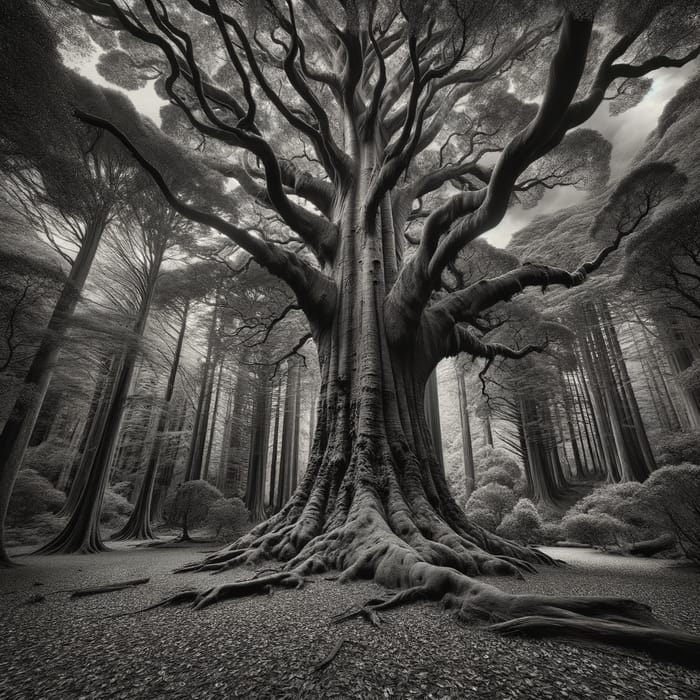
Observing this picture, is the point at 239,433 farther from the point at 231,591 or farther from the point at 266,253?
the point at 231,591

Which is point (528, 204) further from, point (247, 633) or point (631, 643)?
point (247, 633)

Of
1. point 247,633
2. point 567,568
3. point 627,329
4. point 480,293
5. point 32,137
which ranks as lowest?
point 567,568

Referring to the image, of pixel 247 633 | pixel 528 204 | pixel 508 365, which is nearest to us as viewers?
pixel 247 633

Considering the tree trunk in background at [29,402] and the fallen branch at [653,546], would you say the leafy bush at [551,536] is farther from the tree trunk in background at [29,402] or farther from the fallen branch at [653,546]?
the tree trunk in background at [29,402]

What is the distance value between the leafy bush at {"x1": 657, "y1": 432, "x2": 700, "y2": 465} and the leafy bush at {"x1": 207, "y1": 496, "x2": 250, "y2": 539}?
897 centimetres

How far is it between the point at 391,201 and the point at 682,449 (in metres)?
7.40

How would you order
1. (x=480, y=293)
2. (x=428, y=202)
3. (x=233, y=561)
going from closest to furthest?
(x=233, y=561) → (x=480, y=293) → (x=428, y=202)

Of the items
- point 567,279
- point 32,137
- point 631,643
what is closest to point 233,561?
point 631,643

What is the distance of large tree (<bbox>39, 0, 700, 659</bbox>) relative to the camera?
103 inches

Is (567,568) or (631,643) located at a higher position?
(631,643)

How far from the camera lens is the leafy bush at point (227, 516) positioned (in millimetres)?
7445

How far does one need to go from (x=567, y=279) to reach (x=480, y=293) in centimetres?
138

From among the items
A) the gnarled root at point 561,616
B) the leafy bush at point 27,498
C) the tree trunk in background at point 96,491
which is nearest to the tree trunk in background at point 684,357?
the gnarled root at point 561,616

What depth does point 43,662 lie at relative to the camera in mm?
1250
